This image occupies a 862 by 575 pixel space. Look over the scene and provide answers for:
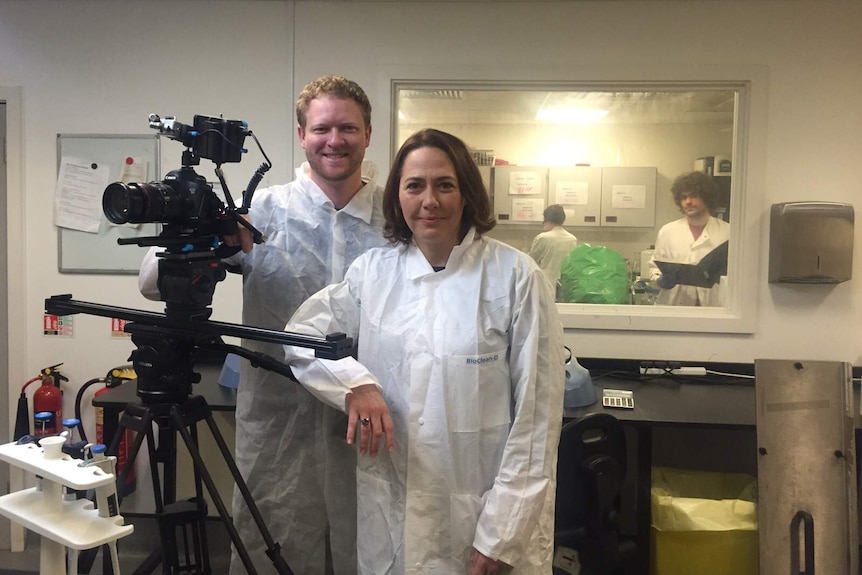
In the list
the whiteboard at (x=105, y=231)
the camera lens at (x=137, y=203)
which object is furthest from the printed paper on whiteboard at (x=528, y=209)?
the camera lens at (x=137, y=203)

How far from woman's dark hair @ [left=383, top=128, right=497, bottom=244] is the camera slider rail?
329mm

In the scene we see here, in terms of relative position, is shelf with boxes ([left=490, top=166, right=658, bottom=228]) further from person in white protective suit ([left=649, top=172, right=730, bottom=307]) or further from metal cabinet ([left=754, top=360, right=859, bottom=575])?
metal cabinet ([left=754, top=360, right=859, bottom=575])

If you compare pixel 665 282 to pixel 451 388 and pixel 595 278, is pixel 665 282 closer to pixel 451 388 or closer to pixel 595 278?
pixel 595 278

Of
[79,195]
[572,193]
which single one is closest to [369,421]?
[79,195]

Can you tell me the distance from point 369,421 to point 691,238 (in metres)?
2.13

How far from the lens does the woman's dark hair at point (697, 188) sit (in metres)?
2.71

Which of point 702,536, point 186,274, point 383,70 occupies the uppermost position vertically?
point 383,70

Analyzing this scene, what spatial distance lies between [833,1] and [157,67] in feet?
8.82

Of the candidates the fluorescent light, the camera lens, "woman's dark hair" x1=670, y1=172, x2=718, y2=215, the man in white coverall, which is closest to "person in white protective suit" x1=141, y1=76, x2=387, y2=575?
the man in white coverall

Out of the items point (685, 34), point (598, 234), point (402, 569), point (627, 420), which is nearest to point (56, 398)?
point (402, 569)

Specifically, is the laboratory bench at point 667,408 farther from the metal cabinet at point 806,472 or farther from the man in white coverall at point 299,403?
the man in white coverall at point 299,403

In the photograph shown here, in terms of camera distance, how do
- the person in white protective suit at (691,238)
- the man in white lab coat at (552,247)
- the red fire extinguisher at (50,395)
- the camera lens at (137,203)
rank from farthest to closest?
the man in white lab coat at (552,247) → the person in white protective suit at (691,238) → the red fire extinguisher at (50,395) → the camera lens at (137,203)

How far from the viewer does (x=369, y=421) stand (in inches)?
44.7

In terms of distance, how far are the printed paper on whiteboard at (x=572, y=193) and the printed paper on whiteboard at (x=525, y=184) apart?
0.35ft
